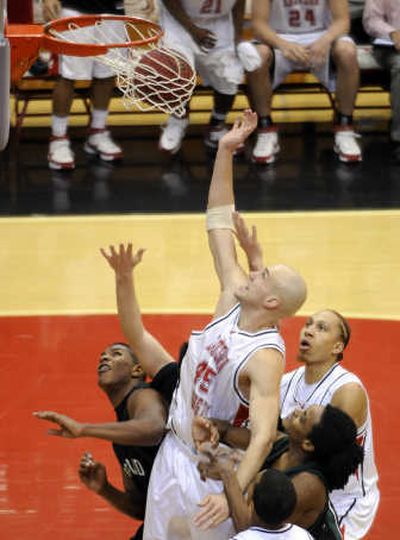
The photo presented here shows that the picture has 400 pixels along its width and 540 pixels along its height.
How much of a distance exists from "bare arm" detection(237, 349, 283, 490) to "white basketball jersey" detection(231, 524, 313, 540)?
23cm

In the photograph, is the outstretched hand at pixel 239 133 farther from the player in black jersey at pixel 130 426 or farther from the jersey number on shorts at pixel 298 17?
the jersey number on shorts at pixel 298 17

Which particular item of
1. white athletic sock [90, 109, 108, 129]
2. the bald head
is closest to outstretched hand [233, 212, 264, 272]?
the bald head

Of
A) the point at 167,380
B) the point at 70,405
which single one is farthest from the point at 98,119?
the point at 167,380

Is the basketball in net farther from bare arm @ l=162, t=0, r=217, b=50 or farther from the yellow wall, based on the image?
bare arm @ l=162, t=0, r=217, b=50

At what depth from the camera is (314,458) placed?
476 centimetres

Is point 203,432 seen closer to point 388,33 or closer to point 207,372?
point 207,372

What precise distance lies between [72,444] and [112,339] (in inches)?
49.4

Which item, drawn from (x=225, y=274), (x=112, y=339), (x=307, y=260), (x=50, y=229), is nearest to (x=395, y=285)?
(x=307, y=260)

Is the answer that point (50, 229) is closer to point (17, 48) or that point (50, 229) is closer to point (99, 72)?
point (99, 72)

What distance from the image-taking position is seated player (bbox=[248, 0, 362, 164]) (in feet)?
35.4

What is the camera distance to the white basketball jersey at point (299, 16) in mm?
11039

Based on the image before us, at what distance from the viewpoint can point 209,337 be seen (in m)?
5.08

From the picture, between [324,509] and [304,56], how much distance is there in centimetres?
651

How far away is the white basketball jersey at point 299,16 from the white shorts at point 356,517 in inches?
247
